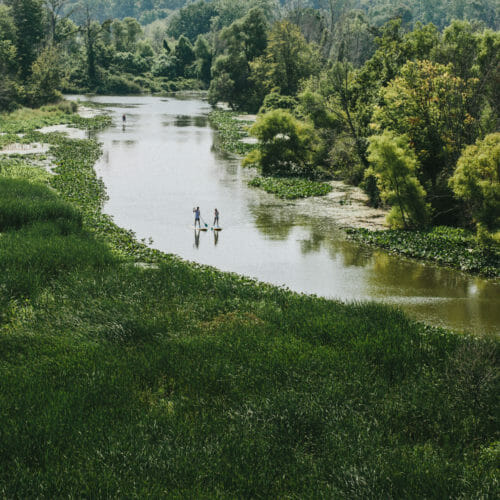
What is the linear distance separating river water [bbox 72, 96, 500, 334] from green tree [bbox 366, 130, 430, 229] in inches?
109

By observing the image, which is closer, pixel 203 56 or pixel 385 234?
pixel 385 234

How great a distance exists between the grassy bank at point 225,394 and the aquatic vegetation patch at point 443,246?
25.8 feet

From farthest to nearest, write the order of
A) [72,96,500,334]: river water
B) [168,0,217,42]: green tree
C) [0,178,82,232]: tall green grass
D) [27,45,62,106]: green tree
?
[168,0,217,42]: green tree → [27,45,62,106]: green tree → [0,178,82,232]: tall green grass → [72,96,500,334]: river water

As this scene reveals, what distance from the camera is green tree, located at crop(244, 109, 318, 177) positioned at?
38406 mm

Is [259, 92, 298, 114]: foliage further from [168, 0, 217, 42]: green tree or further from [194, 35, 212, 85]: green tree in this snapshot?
[168, 0, 217, 42]: green tree

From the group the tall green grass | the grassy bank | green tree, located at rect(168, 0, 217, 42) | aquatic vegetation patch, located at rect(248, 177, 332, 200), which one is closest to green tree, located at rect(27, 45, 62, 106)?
aquatic vegetation patch, located at rect(248, 177, 332, 200)

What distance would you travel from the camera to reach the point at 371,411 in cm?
975

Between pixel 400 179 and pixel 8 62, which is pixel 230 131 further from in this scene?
pixel 400 179

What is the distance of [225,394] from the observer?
408 inches

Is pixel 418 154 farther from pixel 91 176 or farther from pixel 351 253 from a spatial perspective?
pixel 91 176

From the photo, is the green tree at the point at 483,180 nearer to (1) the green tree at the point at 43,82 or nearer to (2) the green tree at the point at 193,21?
(1) the green tree at the point at 43,82

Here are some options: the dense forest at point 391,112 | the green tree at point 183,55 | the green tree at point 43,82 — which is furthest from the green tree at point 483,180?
the green tree at point 183,55

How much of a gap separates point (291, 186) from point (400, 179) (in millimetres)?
10946

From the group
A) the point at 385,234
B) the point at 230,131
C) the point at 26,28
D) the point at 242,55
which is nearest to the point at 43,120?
the point at 230,131
